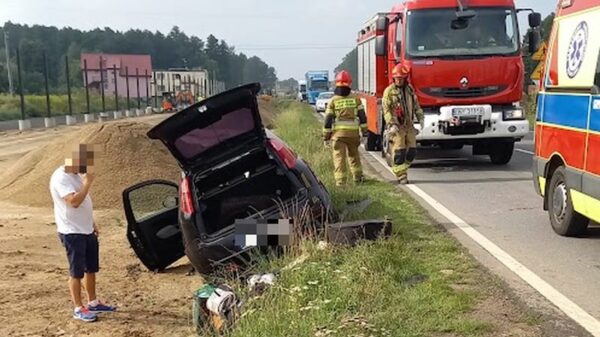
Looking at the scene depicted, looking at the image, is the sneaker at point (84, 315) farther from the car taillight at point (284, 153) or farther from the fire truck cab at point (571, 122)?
the fire truck cab at point (571, 122)

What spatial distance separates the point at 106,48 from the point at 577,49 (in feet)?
398

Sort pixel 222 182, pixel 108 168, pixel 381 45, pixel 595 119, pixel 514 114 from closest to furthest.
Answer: pixel 595 119 < pixel 222 182 < pixel 108 168 < pixel 514 114 < pixel 381 45

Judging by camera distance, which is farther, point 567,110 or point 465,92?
point 465,92

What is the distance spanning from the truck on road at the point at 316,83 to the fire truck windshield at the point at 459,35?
2033 inches

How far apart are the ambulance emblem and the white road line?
6.37ft

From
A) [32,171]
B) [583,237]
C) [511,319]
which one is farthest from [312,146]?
[511,319]

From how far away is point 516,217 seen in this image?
323 inches

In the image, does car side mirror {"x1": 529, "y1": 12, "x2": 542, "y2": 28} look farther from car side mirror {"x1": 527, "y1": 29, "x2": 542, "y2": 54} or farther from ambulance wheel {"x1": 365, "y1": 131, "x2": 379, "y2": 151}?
ambulance wheel {"x1": 365, "y1": 131, "x2": 379, "y2": 151}

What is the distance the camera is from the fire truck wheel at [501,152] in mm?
12984

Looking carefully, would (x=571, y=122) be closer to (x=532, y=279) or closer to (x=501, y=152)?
(x=532, y=279)

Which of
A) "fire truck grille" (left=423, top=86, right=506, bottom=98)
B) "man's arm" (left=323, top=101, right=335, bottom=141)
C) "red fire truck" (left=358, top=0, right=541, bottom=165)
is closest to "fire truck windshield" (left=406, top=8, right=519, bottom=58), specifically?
"red fire truck" (left=358, top=0, right=541, bottom=165)

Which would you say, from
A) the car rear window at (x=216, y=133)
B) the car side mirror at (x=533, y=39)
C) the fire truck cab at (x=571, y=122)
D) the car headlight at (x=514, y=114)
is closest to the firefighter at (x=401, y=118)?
the car headlight at (x=514, y=114)

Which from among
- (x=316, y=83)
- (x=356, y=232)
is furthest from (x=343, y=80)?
(x=316, y=83)

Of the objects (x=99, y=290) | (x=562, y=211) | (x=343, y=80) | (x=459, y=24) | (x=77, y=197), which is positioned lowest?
(x=99, y=290)
